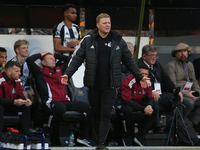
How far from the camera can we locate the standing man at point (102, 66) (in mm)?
5441

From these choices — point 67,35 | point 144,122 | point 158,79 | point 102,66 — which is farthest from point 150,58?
point 102,66

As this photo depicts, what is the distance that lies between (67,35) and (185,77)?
237 cm

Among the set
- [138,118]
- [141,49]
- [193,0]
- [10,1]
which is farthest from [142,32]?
[10,1]

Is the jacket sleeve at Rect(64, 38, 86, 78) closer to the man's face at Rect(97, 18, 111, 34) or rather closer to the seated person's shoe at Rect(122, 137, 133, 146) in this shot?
the man's face at Rect(97, 18, 111, 34)

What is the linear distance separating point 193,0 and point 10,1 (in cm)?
361

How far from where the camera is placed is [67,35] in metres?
7.48

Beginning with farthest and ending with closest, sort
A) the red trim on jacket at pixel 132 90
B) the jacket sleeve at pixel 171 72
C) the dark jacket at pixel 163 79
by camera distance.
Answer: the jacket sleeve at pixel 171 72
the dark jacket at pixel 163 79
the red trim on jacket at pixel 132 90

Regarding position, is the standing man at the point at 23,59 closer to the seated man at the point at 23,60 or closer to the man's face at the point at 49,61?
the seated man at the point at 23,60

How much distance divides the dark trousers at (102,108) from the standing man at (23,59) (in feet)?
5.74

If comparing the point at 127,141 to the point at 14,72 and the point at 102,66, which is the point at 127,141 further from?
the point at 14,72

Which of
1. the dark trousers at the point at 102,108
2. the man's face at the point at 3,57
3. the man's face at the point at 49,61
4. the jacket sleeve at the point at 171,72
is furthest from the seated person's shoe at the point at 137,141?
the man's face at the point at 3,57

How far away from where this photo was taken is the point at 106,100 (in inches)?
218

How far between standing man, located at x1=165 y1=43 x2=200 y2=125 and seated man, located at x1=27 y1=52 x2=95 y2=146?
6.25 ft

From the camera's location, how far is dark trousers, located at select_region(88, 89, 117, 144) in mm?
5434
